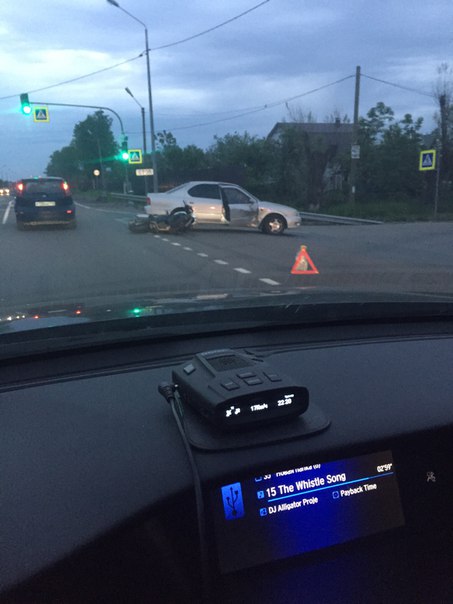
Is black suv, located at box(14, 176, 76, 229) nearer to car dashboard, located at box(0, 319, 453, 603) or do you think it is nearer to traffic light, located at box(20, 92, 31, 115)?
traffic light, located at box(20, 92, 31, 115)

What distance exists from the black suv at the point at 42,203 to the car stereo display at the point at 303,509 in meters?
20.4

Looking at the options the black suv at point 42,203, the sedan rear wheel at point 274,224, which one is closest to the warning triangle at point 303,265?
the sedan rear wheel at point 274,224

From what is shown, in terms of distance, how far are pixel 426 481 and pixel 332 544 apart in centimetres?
53

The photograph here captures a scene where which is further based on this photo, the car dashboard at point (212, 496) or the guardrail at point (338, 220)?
the guardrail at point (338, 220)

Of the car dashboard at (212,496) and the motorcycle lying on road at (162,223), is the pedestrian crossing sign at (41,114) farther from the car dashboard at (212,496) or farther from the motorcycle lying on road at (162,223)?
the car dashboard at (212,496)

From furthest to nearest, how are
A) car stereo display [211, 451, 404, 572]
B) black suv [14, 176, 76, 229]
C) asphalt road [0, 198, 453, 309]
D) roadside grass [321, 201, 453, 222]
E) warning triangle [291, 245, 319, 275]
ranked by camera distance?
roadside grass [321, 201, 453, 222], black suv [14, 176, 76, 229], warning triangle [291, 245, 319, 275], asphalt road [0, 198, 453, 309], car stereo display [211, 451, 404, 572]

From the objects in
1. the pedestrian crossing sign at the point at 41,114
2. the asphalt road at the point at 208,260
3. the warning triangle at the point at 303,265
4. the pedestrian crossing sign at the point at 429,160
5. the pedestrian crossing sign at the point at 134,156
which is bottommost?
the asphalt road at the point at 208,260

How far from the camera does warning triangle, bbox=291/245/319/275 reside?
340 inches

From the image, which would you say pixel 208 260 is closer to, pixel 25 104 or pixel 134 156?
pixel 25 104

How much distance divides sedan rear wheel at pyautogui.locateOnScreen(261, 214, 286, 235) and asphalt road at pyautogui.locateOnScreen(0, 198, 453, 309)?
0.40 metres

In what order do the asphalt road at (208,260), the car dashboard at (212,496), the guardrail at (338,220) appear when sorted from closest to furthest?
the car dashboard at (212,496) → the asphalt road at (208,260) → the guardrail at (338,220)

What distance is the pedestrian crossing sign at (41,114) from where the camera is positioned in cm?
3347

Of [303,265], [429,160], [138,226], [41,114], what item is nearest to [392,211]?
[429,160]

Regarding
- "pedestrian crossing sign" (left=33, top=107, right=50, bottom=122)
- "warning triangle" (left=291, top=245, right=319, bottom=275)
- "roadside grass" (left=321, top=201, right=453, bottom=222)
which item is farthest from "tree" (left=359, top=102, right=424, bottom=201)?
"warning triangle" (left=291, top=245, right=319, bottom=275)
